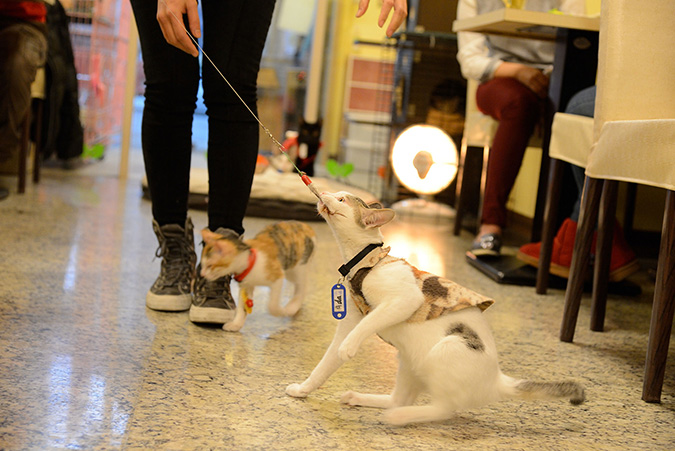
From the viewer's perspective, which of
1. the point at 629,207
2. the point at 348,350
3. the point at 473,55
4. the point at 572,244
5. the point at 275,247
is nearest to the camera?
the point at 348,350

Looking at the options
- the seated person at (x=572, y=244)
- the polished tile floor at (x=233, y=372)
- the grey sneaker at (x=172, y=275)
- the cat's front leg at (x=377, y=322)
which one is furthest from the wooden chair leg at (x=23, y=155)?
the cat's front leg at (x=377, y=322)

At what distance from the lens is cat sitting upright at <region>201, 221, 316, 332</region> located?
4.93 ft

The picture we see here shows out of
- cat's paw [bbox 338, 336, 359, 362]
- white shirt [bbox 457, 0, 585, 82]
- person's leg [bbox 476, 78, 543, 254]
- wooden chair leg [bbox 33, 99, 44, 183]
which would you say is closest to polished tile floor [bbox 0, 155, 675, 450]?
cat's paw [bbox 338, 336, 359, 362]

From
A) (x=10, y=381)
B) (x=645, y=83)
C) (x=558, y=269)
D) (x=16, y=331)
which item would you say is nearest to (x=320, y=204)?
(x=10, y=381)

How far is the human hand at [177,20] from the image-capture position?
4.33 ft

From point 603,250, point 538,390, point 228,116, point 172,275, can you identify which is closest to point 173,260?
point 172,275

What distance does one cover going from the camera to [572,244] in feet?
7.09

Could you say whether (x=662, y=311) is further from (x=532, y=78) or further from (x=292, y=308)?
(x=532, y=78)

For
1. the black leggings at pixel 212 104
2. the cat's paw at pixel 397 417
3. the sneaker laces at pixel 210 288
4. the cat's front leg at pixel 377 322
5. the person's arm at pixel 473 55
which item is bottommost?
the cat's paw at pixel 397 417

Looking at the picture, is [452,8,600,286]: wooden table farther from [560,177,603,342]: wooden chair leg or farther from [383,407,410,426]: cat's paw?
[383,407,410,426]: cat's paw

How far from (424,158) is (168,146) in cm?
171

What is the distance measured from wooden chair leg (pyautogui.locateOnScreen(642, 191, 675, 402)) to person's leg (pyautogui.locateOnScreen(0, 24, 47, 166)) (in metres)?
2.46

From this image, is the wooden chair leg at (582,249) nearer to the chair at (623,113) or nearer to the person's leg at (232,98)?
the chair at (623,113)

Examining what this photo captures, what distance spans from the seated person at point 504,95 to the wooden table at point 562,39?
0.67 ft
